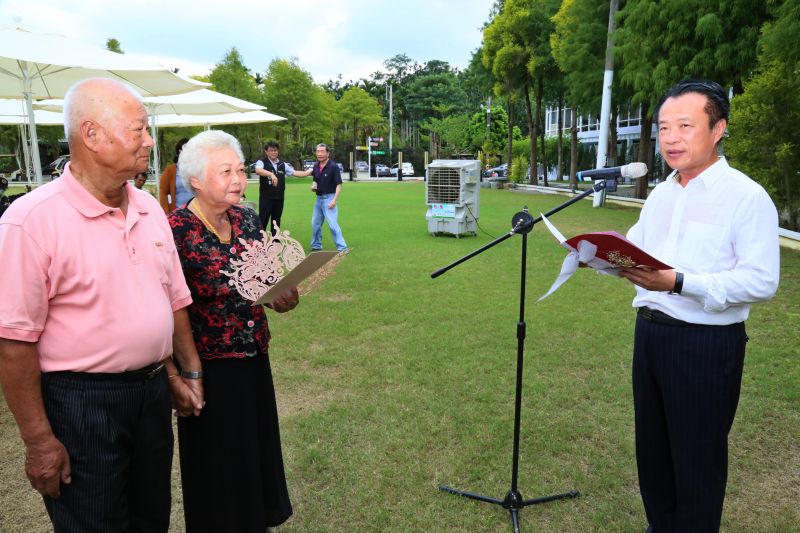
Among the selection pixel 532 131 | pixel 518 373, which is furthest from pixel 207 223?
pixel 532 131

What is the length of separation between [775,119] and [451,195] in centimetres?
644

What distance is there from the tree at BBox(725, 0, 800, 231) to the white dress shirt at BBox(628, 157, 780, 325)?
10.3 m

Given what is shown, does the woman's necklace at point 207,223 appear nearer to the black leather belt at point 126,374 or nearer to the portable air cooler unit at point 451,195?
the black leather belt at point 126,374

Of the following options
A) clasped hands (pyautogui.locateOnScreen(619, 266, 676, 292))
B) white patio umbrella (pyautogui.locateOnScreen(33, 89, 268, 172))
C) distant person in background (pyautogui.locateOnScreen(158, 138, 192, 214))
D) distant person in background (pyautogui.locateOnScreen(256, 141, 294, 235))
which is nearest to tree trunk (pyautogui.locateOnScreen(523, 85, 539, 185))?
white patio umbrella (pyautogui.locateOnScreen(33, 89, 268, 172))

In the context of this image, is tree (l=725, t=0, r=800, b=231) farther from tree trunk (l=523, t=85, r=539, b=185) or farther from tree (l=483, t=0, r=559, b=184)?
tree trunk (l=523, t=85, r=539, b=185)

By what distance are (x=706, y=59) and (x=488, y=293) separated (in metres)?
9.97

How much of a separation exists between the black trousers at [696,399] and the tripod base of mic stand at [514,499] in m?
0.80

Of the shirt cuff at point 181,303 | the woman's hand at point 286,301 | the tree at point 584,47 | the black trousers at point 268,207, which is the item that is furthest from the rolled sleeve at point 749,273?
the tree at point 584,47

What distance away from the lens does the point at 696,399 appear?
230cm

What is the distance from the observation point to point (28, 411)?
5.71ft

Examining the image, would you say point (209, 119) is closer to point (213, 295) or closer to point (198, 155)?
point (198, 155)

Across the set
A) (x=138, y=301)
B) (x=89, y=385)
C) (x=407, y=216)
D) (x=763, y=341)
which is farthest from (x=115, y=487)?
(x=407, y=216)

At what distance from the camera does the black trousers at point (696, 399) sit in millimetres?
2256

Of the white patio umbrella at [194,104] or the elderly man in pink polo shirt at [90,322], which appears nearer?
the elderly man in pink polo shirt at [90,322]
